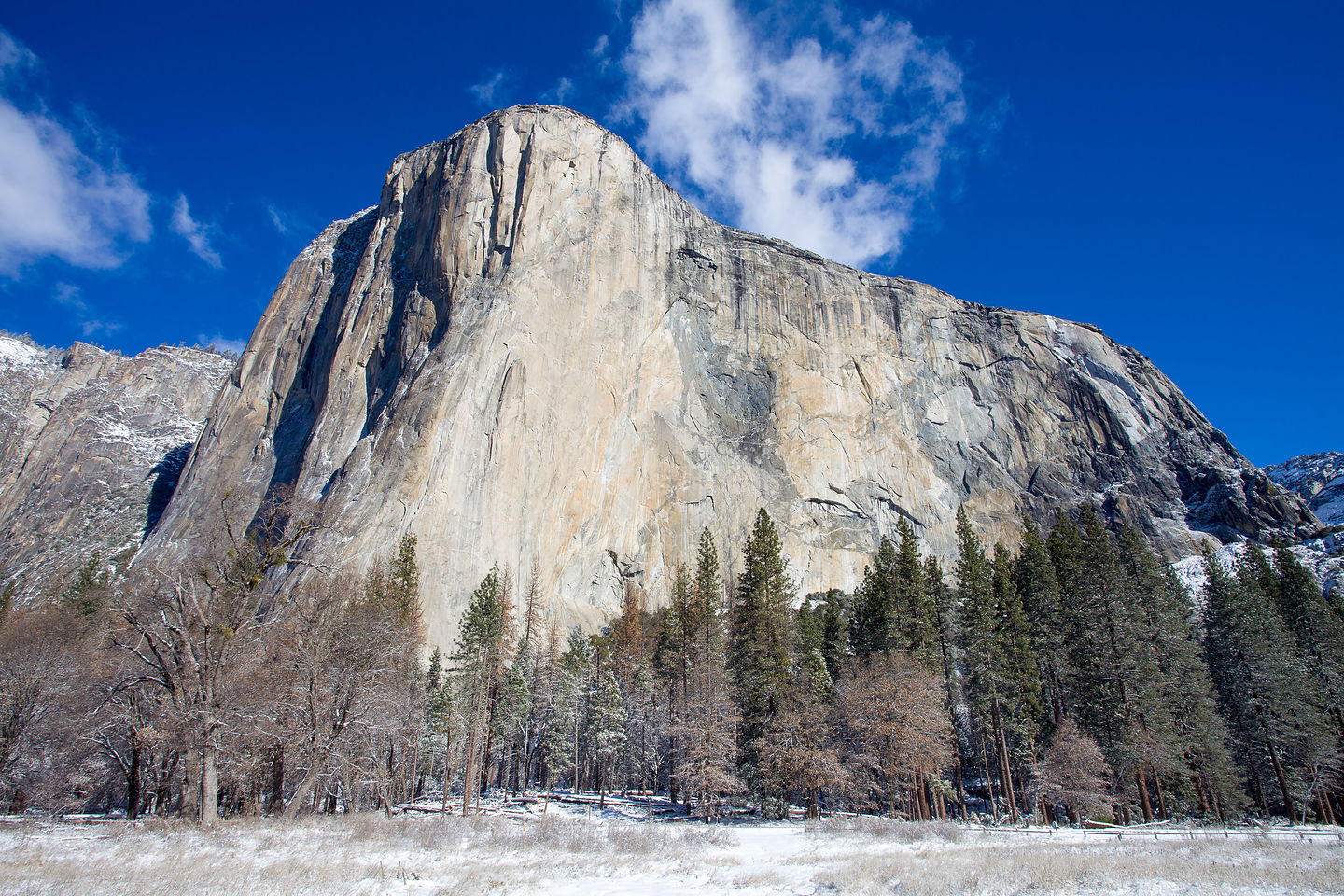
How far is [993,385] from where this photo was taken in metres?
101

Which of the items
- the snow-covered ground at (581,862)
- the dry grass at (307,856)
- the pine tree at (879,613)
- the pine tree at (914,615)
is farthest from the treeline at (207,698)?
the pine tree at (914,615)

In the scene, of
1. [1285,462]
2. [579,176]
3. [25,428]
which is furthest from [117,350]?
[1285,462]

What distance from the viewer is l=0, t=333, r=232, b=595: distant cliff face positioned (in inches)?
3600

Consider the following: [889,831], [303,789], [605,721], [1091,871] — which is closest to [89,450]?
[605,721]

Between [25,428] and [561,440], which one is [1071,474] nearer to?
[561,440]

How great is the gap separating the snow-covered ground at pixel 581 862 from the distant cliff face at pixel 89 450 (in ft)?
254

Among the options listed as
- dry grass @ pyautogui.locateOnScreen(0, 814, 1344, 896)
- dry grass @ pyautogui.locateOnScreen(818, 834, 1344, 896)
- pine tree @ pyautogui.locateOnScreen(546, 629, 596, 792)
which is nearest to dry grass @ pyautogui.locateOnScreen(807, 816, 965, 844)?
dry grass @ pyautogui.locateOnScreen(0, 814, 1344, 896)

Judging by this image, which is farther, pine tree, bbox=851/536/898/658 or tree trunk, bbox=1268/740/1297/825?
pine tree, bbox=851/536/898/658

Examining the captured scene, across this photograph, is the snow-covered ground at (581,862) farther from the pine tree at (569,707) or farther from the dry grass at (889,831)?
the pine tree at (569,707)

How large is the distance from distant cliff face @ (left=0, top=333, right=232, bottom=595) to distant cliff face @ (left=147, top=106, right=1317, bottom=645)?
69.5ft

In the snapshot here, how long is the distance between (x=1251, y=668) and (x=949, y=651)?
1505 centimetres

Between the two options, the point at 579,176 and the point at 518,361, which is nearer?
the point at 518,361

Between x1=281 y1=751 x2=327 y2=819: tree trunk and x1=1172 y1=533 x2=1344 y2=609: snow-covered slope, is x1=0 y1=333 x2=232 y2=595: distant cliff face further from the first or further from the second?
x1=1172 y1=533 x2=1344 y2=609: snow-covered slope

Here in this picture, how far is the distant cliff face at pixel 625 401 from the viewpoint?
6366cm
